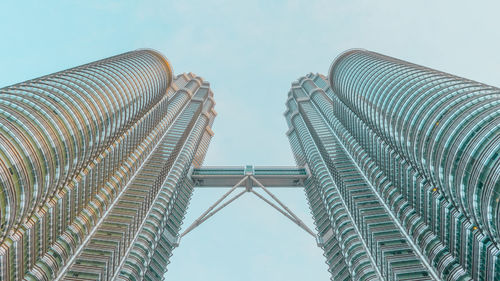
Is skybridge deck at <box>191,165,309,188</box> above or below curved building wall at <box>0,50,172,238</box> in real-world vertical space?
above

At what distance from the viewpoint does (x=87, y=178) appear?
70750 mm

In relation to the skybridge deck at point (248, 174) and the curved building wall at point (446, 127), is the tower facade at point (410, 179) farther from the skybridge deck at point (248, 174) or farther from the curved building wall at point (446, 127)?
the skybridge deck at point (248, 174)

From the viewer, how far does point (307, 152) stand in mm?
132875

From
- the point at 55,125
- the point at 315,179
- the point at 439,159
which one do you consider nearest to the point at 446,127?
the point at 439,159

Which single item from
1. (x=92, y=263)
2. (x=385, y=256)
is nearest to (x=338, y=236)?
(x=385, y=256)

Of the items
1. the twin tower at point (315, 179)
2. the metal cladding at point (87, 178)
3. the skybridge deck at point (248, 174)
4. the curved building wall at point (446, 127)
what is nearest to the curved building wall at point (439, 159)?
the curved building wall at point (446, 127)

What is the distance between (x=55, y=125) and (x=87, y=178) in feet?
66.6

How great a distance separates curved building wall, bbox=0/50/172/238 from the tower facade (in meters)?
53.8

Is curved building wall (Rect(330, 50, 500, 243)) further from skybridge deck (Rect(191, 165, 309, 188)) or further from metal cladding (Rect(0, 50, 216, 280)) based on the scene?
metal cladding (Rect(0, 50, 216, 280))

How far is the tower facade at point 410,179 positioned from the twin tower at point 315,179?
28 cm

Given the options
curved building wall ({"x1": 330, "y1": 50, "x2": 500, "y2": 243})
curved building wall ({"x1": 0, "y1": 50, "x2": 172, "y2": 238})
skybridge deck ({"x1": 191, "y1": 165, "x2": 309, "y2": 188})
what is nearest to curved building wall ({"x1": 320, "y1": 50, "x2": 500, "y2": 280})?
curved building wall ({"x1": 330, "y1": 50, "x2": 500, "y2": 243})

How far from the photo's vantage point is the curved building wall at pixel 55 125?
4412 centimetres

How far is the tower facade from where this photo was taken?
48.0m

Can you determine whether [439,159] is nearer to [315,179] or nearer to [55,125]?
[55,125]
